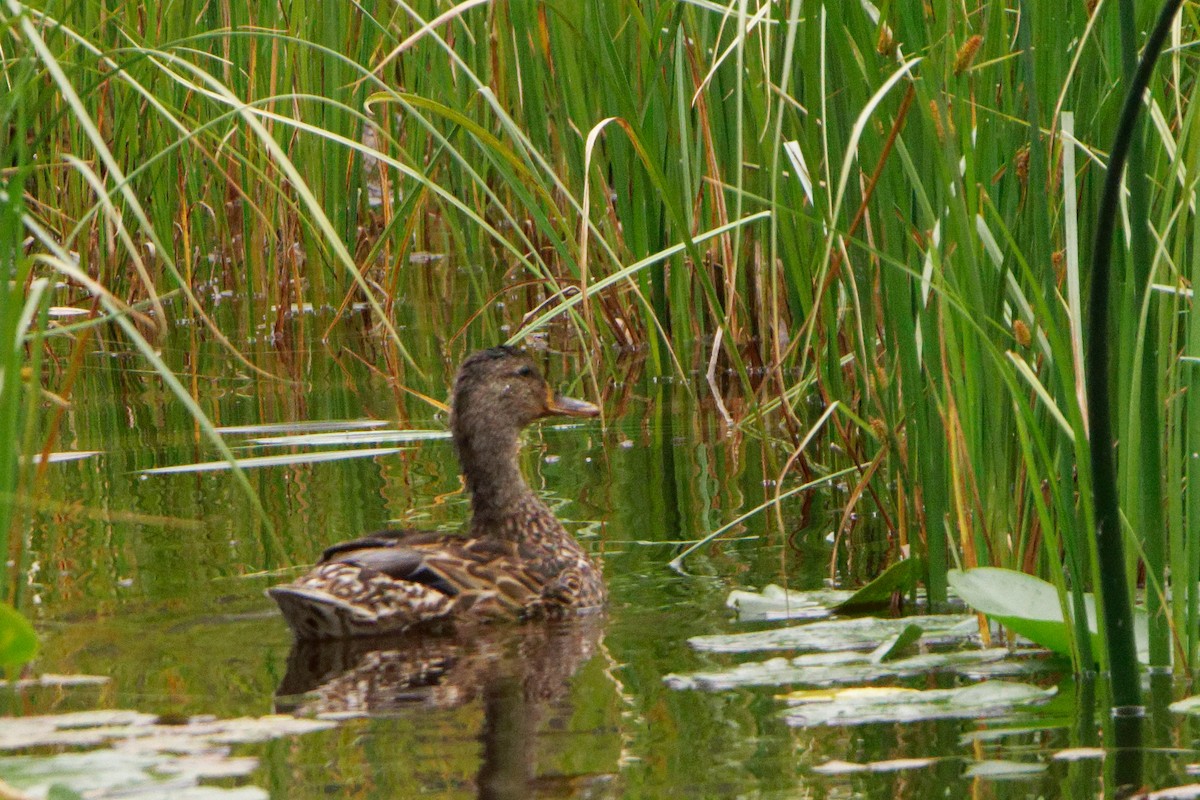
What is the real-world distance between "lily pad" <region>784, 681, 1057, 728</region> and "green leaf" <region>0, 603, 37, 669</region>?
4.87ft

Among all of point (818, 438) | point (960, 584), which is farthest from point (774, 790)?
point (818, 438)

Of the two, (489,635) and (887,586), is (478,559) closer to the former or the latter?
(489,635)

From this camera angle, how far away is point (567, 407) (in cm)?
602

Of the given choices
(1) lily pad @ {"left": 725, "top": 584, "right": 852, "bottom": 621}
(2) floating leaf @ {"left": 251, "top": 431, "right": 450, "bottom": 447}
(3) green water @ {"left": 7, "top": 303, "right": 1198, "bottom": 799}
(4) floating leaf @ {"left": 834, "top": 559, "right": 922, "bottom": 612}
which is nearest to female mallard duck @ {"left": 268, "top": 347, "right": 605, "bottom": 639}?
(3) green water @ {"left": 7, "top": 303, "right": 1198, "bottom": 799}

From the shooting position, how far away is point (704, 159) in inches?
269

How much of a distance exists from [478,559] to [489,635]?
1.17 feet

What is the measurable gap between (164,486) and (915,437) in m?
2.93

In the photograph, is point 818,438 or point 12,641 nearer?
point 12,641

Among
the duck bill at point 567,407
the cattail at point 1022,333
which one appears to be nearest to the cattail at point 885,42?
the cattail at point 1022,333

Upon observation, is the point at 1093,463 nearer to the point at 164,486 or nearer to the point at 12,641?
the point at 12,641

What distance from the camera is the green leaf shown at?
2.33 meters

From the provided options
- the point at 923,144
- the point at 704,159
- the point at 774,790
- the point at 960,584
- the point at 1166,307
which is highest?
the point at 704,159

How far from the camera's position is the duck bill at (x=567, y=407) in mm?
5957

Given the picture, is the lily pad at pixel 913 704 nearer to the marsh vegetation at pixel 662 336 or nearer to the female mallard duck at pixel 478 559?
the marsh vegetation at pixel 662 336
